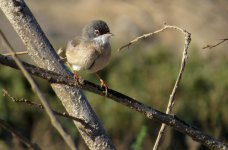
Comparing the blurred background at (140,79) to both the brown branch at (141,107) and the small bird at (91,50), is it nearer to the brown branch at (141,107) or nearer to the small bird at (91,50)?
the small bird at (91,50)

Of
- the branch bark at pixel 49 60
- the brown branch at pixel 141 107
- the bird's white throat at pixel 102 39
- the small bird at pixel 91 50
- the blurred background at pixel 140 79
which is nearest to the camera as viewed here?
the brown branch at pixel 141 107

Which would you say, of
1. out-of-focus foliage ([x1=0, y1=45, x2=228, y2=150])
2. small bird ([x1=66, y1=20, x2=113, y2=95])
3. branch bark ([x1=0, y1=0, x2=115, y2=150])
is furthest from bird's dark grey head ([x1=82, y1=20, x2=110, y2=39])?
out-of-focus foliage ([x1=0, y1=45, x2=228, y2=150])

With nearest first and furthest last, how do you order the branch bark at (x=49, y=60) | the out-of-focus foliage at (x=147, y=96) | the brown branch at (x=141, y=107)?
the brown branch at (x=141, y=107) < the branch bark at (x=49, y=60) < the out-of-focus foliage at (x=147, y=96)

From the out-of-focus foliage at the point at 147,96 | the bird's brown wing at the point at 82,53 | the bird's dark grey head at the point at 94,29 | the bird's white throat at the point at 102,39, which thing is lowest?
the bird's brown wing at the point at 82,53

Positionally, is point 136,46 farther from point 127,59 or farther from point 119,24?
point 119,24

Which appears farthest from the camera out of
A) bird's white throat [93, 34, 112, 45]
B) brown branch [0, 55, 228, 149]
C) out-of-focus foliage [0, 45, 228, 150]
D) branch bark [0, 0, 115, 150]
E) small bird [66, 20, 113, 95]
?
out-of-focus foliage [0, 45, 228, 150]

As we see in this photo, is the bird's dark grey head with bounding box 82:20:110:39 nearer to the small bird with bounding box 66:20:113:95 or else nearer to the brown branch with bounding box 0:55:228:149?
the small bird with bounding box 66:20:113:95

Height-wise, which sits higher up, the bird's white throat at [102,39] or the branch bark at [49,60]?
the bird's white throat at [102,39]

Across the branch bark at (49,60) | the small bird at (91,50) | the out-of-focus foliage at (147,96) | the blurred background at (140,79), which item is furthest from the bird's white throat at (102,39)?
the out-of-focus foliage at (147,96)

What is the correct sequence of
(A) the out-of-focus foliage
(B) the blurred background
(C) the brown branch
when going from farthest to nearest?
(A) the out-of-focus foliage < (B) the blurred background < (C) the brown branch
